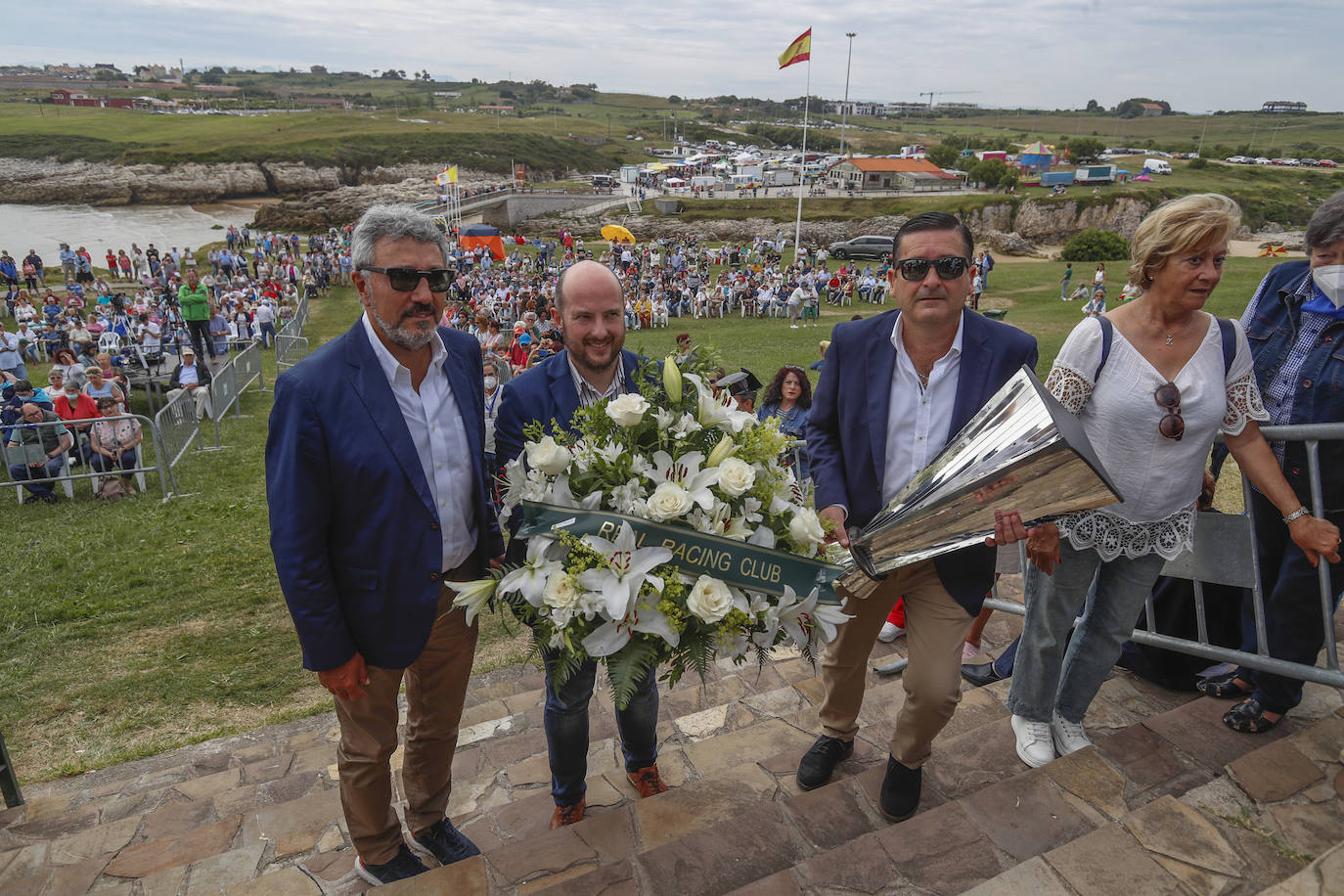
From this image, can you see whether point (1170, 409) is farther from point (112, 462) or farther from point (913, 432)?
point (112, 462)

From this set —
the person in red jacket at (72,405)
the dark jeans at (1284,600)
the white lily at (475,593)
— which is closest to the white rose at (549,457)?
the white lily at (475,593)

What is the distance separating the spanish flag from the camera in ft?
87.5

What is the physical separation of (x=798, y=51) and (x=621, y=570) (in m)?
29.1

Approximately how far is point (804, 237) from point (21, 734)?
51654 millimetres

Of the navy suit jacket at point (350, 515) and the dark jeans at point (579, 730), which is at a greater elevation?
the navy suit jacket at point (350, 515)

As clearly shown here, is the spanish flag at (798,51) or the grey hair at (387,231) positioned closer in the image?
the grey hair at (387,231)

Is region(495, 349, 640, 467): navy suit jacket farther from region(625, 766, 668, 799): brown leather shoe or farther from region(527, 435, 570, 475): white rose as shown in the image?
region(625, 766, 668, 799): brown leather shoe

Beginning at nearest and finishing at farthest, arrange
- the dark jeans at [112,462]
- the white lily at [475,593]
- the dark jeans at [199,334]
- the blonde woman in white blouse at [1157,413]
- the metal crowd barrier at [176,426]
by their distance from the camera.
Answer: the white lily at [475,593] < the blonde woman in white blouse at [1157,413] < the dark jeans at [112,462] < the metal crowd barrier at [176,426] < the dark jeans at [199,334]

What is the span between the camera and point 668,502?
209 cm

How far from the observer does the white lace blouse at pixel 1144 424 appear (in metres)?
2.67

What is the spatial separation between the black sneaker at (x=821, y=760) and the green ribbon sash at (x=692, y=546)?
1.20 m

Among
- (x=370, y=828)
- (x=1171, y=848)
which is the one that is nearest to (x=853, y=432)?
(x=1171, y=848)

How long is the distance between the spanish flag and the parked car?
44.7ft

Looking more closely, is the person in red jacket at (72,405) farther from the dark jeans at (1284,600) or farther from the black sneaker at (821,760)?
the dark jeans at (1284,600)
